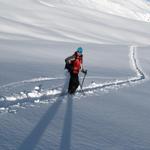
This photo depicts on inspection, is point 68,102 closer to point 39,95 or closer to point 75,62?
point 39,95

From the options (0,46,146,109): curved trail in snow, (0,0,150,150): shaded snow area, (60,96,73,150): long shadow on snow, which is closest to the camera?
(60,96,73,150): long shadow on snow

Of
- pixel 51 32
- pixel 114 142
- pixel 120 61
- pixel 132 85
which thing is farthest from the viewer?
pixel 51 32

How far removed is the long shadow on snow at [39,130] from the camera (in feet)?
22.0

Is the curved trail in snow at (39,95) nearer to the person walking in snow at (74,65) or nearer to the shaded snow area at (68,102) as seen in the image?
the shaded snow area at (68,102)

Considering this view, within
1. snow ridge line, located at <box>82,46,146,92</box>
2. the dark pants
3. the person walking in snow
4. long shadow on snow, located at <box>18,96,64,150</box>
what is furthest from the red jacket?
long shadow on snow, located at <box>18,96,64,150</box>

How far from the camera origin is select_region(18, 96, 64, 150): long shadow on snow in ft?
22.0

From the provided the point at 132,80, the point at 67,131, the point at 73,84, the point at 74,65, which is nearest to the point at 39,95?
the point at 73,84

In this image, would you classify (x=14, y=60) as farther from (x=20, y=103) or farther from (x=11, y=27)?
(x=11, y=27)

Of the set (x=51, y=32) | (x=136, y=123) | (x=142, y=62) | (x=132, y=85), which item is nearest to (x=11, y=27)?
(x=51, y=32)

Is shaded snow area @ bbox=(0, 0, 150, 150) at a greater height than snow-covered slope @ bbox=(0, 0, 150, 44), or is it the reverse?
snow-covered slope @ bbox=(0, 0, 150, 44)

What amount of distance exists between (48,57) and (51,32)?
13.3 m

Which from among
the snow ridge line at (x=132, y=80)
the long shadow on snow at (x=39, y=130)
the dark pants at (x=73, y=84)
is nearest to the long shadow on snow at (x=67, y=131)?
the long shadow on snow at (x=39, y=130)

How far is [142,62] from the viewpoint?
2116cm

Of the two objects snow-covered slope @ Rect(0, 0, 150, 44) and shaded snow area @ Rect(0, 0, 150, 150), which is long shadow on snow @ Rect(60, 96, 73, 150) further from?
snow-covered slope @ Rect(0, 0, 150, 44)
